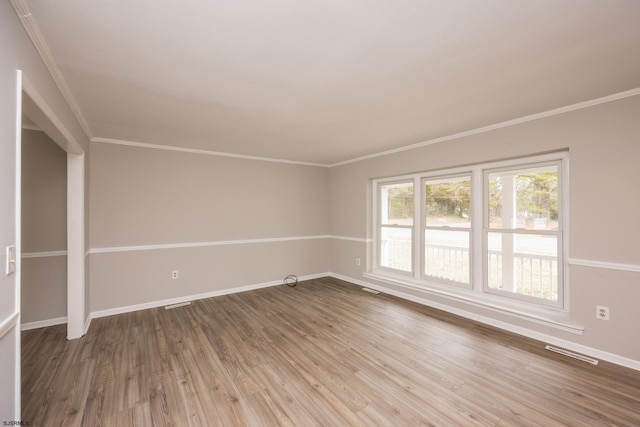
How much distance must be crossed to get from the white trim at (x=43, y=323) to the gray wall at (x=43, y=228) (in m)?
0.04

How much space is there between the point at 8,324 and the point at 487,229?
4.32 metres

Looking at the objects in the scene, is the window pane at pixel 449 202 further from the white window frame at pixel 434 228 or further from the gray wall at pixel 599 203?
the gray wall at pixel 599 203

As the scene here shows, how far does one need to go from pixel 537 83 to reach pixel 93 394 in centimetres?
428

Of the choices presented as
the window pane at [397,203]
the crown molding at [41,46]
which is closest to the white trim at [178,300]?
the window pane at [397,203]

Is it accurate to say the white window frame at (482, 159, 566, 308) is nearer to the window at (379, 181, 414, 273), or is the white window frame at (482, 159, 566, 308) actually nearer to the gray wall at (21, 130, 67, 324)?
the window at (379, 181, 414, 273)

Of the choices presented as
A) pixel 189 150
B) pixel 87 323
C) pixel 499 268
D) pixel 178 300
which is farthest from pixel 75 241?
pixel 499 268

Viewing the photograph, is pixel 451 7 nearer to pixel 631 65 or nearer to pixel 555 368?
pixel 631 65

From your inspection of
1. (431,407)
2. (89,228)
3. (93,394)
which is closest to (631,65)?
(431,407)

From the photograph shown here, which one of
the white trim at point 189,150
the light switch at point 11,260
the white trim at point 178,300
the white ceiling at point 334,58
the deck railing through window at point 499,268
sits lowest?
the white trim at point 178,300

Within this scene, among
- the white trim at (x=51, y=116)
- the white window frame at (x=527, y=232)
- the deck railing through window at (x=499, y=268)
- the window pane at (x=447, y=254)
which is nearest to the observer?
the white trim at (x=51, y=116)

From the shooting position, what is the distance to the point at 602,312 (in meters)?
2.54

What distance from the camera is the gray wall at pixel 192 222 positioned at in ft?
12.1

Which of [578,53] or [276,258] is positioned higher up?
[578,53]

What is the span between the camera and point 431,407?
1938mm
